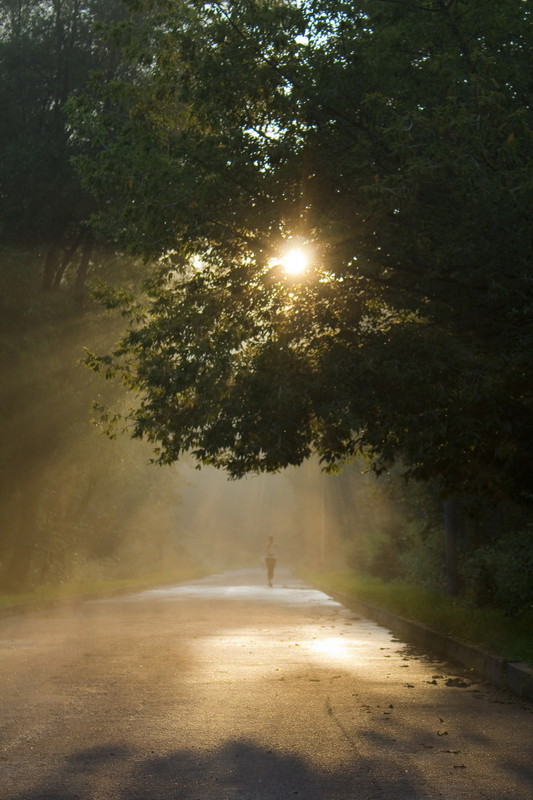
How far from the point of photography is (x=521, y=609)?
16797 millimetres

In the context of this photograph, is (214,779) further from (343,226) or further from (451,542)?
(451,542)

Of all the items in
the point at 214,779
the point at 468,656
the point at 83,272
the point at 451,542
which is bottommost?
the point at 214,779

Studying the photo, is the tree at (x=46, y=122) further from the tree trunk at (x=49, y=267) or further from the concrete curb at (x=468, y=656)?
the concrete curb at (x=468, y=656)

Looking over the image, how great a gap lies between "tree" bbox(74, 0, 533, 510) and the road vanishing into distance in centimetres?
272

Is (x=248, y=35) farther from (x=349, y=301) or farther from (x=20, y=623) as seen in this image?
(x=20, y=623)

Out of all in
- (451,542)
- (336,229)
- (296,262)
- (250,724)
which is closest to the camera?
(250,724)

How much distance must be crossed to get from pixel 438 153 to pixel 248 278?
358 centimetres

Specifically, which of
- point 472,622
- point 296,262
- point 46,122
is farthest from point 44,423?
point 296,262

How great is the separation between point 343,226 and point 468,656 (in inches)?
214

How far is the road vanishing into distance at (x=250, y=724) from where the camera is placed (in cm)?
621

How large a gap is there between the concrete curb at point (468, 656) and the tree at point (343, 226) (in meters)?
2.40

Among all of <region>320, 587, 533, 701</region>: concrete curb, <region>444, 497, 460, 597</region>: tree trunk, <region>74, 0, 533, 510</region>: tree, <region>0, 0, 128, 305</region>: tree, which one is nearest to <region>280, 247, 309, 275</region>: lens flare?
<region>74, 0, 533, 510</region>: tree

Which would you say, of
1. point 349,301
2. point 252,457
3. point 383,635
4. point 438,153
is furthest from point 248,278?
point 383,635

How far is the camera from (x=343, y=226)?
13531 mm
